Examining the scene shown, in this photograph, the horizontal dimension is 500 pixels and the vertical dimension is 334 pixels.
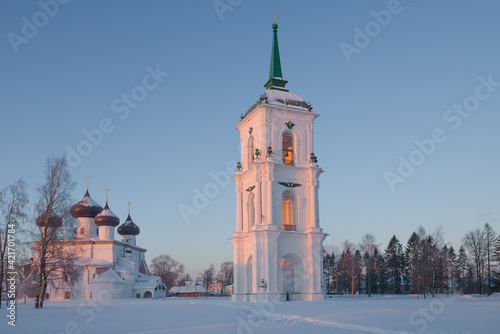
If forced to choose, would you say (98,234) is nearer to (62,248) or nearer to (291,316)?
(62,248)

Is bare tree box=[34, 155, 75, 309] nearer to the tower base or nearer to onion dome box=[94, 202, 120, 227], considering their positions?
the tower base

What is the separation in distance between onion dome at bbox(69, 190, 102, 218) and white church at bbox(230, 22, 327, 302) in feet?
112

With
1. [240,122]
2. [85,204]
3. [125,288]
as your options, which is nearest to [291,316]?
[240,122]

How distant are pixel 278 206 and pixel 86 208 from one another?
128 ft

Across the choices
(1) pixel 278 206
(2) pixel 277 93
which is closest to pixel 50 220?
(1) pixel 278 206

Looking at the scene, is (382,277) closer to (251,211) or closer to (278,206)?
(251,211)

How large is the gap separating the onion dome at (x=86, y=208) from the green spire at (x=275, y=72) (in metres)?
36.7

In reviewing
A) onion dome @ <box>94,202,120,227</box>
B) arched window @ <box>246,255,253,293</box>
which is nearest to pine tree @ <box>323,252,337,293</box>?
onion dome @ <box>94,202,120,227</box>

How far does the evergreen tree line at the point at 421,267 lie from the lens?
64562mm

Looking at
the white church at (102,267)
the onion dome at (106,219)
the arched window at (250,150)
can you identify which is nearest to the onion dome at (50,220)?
the arched window at (250,150)

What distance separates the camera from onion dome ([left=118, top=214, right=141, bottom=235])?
3275 inches

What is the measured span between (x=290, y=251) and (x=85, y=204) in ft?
133

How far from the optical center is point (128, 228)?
8331 cm

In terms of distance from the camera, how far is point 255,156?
139 ft
